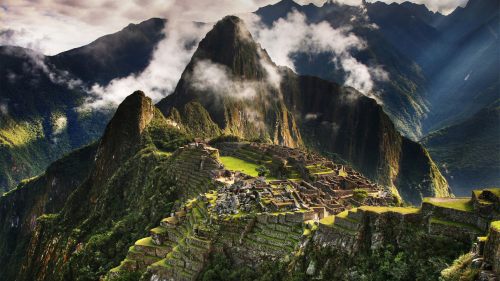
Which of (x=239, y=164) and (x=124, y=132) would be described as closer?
(x=239, y=164)

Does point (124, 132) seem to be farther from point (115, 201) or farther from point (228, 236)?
point (228, 236)

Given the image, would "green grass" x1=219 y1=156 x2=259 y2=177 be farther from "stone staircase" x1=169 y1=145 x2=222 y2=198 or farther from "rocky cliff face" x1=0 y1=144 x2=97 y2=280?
"rocky cliff face" x1=0 y1=144 x2=97 y2=280

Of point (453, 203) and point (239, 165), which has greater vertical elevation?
point (239, 165)

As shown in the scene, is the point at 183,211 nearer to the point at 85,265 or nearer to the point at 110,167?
the point at 85,265

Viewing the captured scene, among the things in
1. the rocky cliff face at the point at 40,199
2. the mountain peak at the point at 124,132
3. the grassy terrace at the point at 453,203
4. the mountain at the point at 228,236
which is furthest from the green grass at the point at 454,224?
the rocky cliff face at the point at 40,199

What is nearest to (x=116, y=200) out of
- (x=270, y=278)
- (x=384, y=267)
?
(x=270, y=278)

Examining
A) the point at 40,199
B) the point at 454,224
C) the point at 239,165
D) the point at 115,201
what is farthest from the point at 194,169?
the point at 40,199

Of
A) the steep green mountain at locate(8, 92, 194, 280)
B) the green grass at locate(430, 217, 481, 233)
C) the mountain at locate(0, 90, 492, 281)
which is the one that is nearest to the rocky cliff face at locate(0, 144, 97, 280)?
the steep green mountain at locate(8, 92, 194, 280)

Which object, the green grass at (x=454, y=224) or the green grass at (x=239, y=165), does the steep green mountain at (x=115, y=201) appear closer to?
the green grass at (x=239, y=165)

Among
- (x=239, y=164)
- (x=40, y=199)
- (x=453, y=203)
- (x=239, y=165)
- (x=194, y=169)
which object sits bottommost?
(x=40, y=199)
